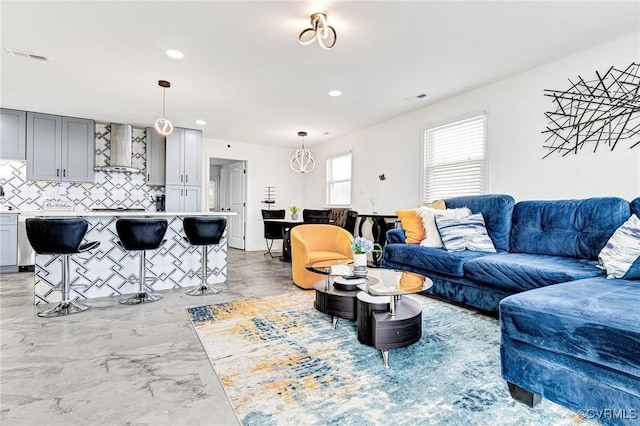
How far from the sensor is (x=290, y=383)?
1781 millimetres

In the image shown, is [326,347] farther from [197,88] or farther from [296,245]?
[197,88]

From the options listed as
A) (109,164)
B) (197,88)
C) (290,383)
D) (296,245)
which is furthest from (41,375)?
(109,164)

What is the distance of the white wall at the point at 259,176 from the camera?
23.9 ft

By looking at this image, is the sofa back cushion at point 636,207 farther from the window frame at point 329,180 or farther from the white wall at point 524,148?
the window frame at point 329,180

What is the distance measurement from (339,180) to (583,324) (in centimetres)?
575

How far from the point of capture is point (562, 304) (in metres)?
1.54

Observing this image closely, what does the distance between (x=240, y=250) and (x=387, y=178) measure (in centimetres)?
417

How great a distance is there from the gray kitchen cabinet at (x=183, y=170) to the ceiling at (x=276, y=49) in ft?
4.41

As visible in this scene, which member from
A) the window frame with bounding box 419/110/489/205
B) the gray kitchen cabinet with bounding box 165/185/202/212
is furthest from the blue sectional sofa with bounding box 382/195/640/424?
the gray kitchen cabinet with bounding box 165/185/202/212

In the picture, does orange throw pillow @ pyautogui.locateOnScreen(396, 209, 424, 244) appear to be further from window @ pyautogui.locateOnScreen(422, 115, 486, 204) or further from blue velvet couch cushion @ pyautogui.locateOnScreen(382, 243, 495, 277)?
window @ pyautogui.locateOnScreen(422, 115, 486, 204)

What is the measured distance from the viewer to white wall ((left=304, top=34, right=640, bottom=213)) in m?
2.96

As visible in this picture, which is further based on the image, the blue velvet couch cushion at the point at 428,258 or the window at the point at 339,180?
the window at the point at 339,180

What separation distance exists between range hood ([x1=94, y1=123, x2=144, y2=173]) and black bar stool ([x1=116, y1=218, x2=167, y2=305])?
3.13 m

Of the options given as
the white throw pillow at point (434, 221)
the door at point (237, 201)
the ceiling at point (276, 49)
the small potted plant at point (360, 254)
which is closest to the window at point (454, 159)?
the ceiling at point (276, 49)
